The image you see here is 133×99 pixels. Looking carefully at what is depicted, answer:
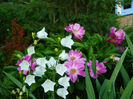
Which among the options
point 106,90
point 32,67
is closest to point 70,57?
point 32,67

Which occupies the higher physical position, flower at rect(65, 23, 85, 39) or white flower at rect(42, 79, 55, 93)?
flower at rect(65, 23, 85, 39)

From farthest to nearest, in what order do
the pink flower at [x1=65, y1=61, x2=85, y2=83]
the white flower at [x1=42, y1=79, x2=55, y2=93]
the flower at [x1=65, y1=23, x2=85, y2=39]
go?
the flower at [x1=65, y1=23, x2=85, y2=39], the pink flower at [x1=65, y1=61, x2=85, y2=83], the white flower at [x1=42, y1=79, x2=55, y2=93]

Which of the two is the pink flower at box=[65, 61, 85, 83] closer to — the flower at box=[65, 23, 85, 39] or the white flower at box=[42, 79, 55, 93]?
the white flower at box=[42, 79, 55, 93]

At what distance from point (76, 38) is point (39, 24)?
114 centimetres

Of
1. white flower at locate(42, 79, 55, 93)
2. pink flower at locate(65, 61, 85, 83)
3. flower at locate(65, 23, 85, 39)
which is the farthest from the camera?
flower at locate(65, 23, 85, 39)

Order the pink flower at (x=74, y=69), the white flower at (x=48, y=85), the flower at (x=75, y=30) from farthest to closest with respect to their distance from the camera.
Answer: the flower at (x=75, y=30) → the pink flower at (x=74, y=69) → the white flower at (x=48, y=85)

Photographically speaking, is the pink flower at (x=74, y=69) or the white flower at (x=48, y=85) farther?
the pink flower at (x=74, y=69)

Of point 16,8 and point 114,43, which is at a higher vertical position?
point 16,8

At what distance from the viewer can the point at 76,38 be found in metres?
1.93

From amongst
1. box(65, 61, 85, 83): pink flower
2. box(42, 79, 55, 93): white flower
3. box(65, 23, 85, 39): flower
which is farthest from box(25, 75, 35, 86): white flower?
box(65, 23, 85, 39): flower

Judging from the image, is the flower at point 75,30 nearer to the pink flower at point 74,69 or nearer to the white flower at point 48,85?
the pink flower at point 74,69

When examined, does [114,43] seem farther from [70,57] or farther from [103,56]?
[70,57]

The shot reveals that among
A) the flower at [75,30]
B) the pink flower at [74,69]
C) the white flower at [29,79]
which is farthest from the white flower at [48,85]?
the flower at [75,30]

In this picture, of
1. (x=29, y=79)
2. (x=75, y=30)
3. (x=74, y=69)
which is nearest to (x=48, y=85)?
(x=29, y=79)
